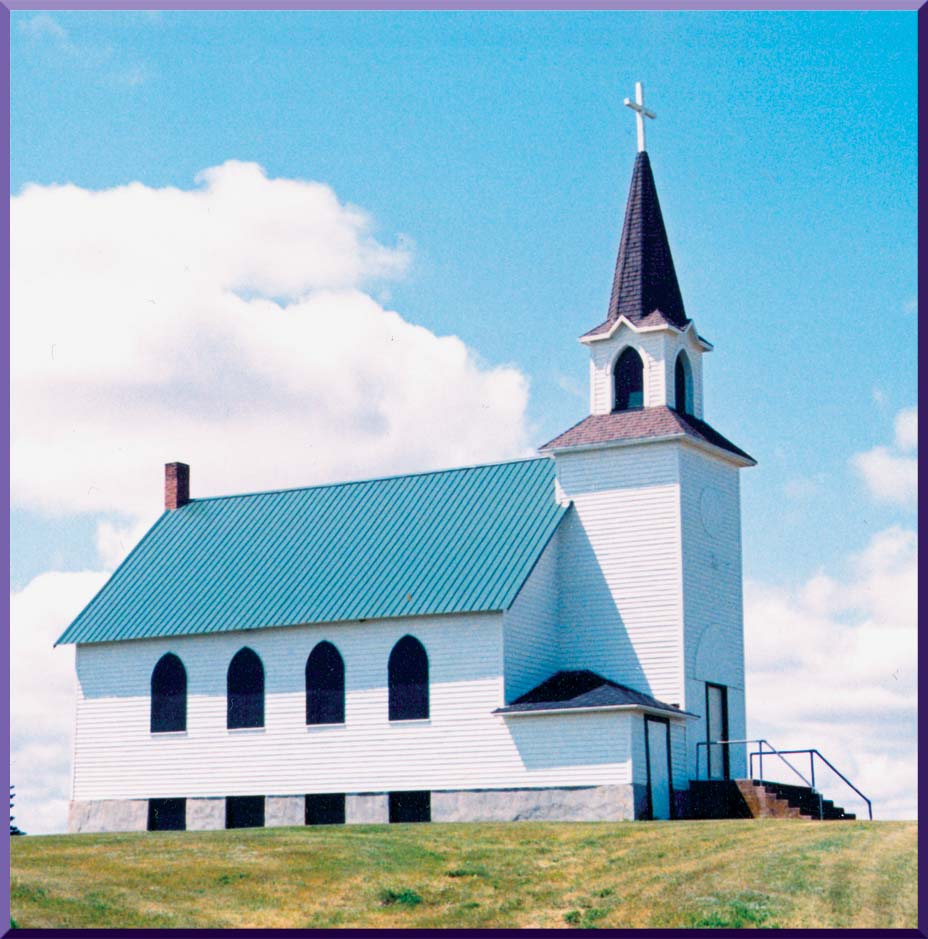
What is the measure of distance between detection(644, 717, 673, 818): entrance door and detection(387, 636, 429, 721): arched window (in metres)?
5.90

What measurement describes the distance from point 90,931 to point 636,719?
16699mm

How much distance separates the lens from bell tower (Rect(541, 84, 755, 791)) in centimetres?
4459

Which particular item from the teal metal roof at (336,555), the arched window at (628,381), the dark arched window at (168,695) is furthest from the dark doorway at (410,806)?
the arched window at (628,381)

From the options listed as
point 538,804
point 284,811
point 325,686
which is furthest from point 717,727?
point 284,811

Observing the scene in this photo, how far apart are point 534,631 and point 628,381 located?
7.34m

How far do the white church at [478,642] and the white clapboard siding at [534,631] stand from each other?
3.0 inches

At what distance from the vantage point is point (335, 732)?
45875mm

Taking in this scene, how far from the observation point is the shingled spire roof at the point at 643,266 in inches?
1877

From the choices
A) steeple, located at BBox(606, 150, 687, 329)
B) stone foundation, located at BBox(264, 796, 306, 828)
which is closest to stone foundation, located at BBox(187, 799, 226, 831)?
stone foundation, located at BBox(264, 796, 306, 828)

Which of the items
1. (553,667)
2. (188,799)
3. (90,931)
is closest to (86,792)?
(188,799)

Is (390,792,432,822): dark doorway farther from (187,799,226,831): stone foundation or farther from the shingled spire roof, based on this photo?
the shingled spire roof

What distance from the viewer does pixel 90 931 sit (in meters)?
28.5

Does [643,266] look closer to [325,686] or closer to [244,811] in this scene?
[325,686]

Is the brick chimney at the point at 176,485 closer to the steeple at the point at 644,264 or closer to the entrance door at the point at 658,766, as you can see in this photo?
the steeple at the point at 644,264
